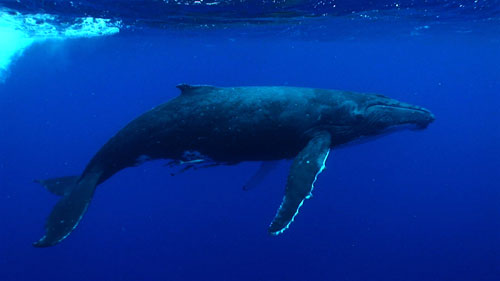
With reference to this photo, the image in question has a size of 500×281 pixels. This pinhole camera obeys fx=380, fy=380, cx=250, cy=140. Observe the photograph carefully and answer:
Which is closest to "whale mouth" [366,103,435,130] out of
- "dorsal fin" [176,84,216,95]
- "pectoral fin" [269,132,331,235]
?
"pectoral fin" [269,132,331,235]

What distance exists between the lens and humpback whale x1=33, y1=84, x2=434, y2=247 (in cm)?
763

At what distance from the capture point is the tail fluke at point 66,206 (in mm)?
7066

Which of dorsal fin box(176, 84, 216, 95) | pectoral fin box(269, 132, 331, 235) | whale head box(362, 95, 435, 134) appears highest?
dorsal fin box(176, 84, 216, 95)

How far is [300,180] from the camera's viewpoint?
21.4 ft

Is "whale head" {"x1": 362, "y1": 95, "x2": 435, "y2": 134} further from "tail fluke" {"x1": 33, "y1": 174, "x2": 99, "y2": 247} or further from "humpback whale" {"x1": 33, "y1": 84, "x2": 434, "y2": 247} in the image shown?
"tail fluke" {"x1": 33, "y1": 174, "x2": 99, "y2": 247}

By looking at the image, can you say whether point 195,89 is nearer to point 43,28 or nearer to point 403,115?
point 403,115

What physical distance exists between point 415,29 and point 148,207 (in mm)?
25647

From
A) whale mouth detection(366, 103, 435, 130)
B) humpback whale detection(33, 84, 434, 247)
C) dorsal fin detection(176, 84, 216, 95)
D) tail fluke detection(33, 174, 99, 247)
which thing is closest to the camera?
tail fluke detection(33, 174, 99, 247)

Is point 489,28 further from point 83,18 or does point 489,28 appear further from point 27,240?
point 27,240

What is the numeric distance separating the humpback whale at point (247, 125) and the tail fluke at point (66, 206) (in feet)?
0.07

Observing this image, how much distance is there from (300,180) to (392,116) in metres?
2.81

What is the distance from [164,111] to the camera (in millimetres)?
8109

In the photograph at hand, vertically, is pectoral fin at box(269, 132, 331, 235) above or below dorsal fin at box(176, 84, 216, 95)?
below

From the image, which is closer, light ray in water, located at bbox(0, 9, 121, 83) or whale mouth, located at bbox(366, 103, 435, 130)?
whale mouth, located at bbox(366, 103, 435, 130)
